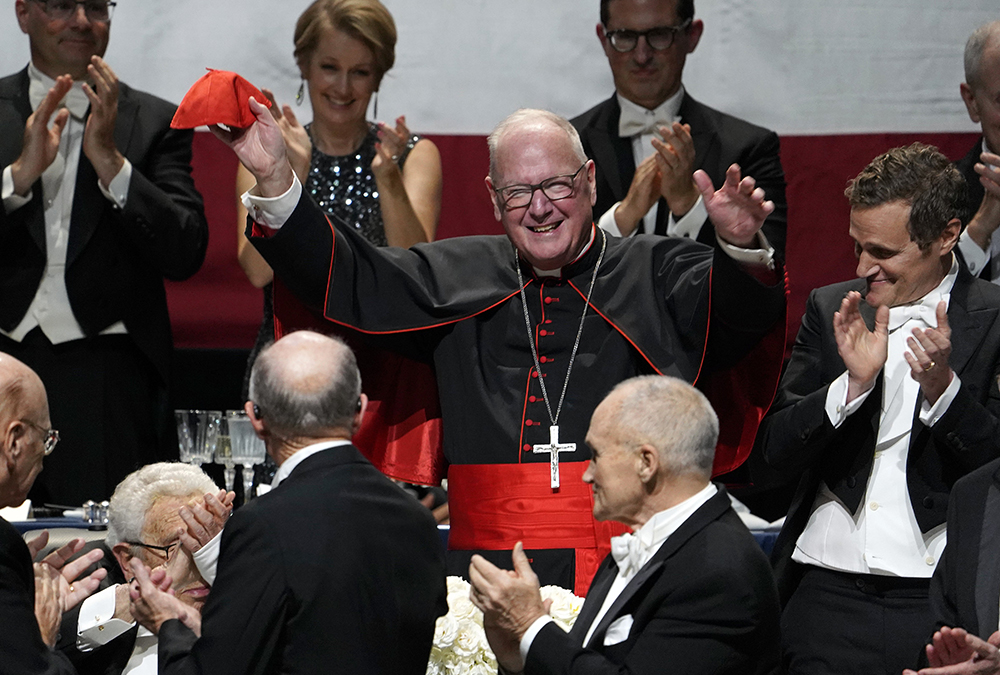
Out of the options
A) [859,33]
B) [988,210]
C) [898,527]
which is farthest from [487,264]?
[859,33]

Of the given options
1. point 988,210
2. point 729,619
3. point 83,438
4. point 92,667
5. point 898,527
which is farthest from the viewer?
point 83,438

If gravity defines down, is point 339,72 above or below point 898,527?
above

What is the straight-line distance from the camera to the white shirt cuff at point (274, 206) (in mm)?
3357

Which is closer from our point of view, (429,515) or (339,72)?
(429,515)

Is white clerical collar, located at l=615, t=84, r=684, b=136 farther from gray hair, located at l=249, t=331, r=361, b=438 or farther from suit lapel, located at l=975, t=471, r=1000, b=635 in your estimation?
gray hair, located at l=249, t=331, r=361, b=438

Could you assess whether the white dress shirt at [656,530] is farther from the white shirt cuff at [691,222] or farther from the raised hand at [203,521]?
the white shirt cuff at [691,222]

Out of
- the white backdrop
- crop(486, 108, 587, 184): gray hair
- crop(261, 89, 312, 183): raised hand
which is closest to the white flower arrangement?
crop(486, 108, 587, 184): gray hair

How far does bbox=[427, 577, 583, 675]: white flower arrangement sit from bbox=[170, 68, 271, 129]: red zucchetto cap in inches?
47.3

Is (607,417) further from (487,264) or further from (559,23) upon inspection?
(559,23)

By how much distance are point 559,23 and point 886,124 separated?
1.44 metres

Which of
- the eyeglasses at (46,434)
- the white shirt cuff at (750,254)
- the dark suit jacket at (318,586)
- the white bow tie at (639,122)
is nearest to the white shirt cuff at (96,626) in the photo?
the eyeglasses at (46,434)

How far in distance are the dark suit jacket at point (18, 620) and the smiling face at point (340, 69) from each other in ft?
8.27

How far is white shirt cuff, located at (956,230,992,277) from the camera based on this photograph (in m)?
4.48

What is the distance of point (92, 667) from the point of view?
10.8 feet
